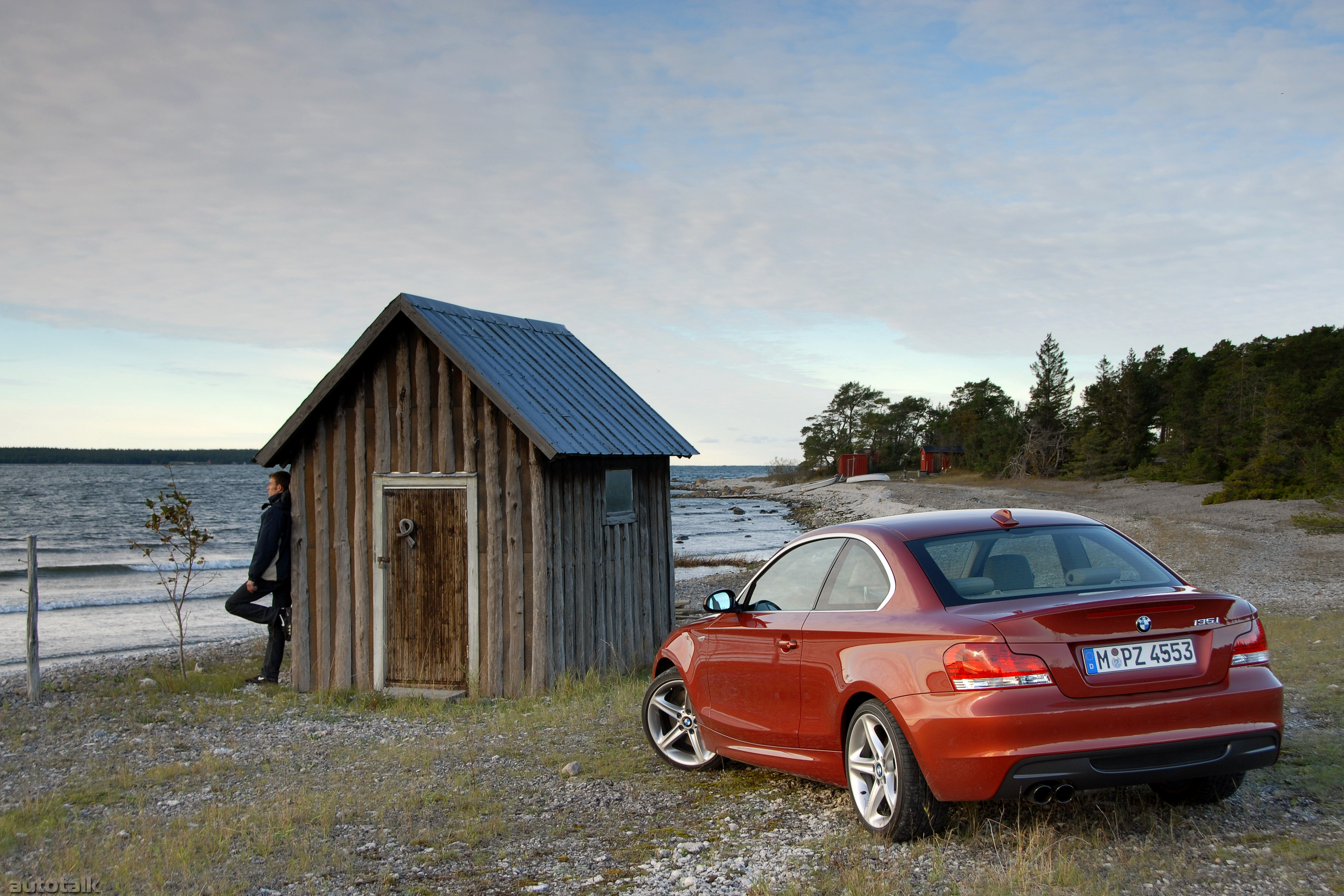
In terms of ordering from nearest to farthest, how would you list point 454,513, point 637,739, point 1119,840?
1. point 1119,840
2. point 637,739
3. point 454,513

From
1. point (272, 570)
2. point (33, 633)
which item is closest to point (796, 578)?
point (272, 570)

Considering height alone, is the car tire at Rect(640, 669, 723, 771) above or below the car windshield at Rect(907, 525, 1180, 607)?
below

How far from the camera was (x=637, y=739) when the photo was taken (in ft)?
24.3

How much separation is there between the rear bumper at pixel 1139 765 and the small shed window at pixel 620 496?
300 inches

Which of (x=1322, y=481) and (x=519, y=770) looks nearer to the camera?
(x=519, y=770)

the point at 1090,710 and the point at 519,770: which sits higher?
the point at 1090,710

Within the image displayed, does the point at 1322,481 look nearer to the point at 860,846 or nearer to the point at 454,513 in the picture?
the point at 454,513

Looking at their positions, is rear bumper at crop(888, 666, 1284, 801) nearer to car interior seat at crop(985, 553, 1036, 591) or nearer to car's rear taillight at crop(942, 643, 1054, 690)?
car's rear taillight at crop(942, 643, 1054, 690)

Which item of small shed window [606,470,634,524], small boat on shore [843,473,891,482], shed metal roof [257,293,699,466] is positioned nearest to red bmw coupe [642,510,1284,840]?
shed metal roof [257,293,699,466]

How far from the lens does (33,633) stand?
1088 centimetres

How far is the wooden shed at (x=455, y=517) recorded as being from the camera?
34.1 feet

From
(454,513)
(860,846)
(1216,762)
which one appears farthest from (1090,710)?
(454,513)

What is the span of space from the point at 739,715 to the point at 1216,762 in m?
2.50

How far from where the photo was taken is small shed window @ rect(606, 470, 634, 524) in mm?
11406
